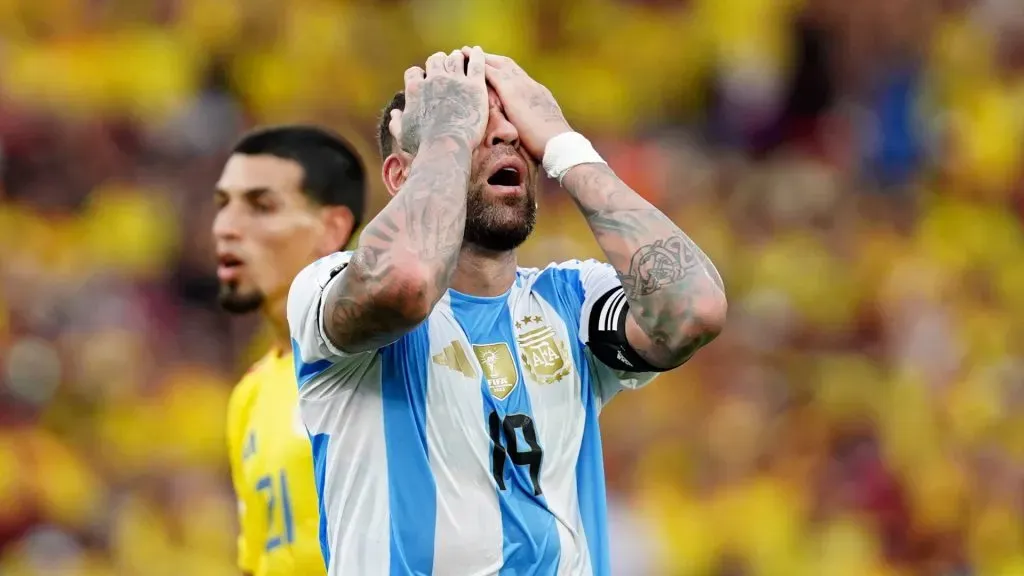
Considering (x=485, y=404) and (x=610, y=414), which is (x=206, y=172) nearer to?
(x=610, y=414)

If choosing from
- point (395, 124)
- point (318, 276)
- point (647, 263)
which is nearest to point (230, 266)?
point (395, 124)

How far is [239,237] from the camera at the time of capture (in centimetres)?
505

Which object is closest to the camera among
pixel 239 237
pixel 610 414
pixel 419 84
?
pixel 419 84

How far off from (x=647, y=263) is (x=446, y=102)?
1.85ft

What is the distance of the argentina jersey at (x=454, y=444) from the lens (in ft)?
9.86

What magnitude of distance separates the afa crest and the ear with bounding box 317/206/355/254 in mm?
1930

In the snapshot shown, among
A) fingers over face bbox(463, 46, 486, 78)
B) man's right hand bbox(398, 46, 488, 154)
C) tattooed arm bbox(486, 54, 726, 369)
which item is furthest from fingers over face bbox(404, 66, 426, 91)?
tattooed arm bbox(486, 54, 726, 369)

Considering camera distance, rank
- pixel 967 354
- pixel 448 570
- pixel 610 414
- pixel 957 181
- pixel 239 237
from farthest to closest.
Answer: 1. pixel 957 181
2. pixel 967 354
3. pixel 610 414
4. pixel 239 237
5. pixel 448 570

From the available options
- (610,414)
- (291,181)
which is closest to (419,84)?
(291,181)

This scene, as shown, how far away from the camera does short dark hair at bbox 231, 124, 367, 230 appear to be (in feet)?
16.7

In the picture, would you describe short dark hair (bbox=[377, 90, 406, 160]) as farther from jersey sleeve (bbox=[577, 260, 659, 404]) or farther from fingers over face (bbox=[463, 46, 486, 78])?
jersey sleeve (bbox=[577, 260, 659, 404])

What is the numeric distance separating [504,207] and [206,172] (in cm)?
561

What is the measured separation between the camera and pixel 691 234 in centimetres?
891

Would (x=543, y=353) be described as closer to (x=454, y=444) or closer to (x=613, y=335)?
(x=613, y=335)
